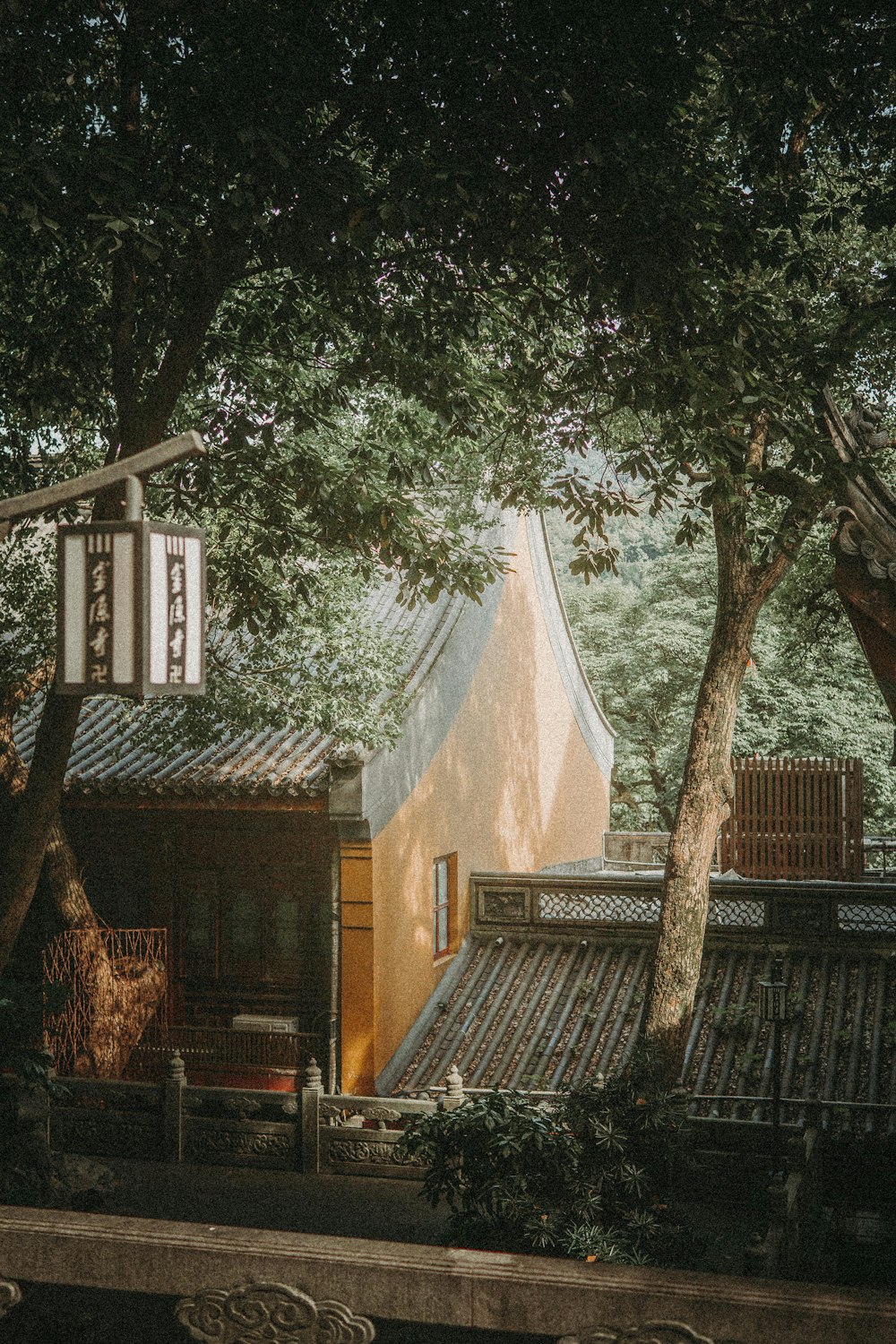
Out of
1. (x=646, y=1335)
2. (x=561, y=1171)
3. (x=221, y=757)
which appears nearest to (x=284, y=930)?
(x=221, y=757)

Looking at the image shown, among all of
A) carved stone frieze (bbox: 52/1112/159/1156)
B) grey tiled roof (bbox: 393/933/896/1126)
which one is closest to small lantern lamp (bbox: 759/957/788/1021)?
grey tiled roof (bbox: 393/933/896/1126)

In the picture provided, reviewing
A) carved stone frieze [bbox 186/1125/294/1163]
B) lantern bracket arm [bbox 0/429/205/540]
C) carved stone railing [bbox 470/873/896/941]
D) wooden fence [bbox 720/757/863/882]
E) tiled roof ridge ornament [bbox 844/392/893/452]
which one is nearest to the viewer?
tiled roof ridge ornament [bbox 844/392/893/452]

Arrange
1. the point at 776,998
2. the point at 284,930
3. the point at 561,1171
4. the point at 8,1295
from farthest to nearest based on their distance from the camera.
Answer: the point at 284,930 → the point at 776,998 → the point at 561,1171 → the point at 8,1295

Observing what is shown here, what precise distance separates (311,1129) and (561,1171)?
411cm

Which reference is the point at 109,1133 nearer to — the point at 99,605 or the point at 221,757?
the point at 221,757

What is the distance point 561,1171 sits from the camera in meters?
7.07

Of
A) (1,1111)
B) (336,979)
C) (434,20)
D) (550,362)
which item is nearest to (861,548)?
(434,20)

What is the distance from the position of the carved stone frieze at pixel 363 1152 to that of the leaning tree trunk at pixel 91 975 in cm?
282

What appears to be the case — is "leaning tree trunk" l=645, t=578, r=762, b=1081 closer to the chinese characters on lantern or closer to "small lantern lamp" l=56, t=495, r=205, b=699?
"small lantern lamp" l=56, t=495, r=205, b=699

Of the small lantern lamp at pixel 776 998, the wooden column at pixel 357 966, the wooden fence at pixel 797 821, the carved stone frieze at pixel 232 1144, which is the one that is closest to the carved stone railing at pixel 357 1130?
the carved stone frieze at pixel 232 1144

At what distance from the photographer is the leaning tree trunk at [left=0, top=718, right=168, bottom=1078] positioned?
12.0 metres

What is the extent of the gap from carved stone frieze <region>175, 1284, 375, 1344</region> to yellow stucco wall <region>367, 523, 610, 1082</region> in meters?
9.29

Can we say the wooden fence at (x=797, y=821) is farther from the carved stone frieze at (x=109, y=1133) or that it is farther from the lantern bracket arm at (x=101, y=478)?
the lantern bracket arm at (x=101, y=478)

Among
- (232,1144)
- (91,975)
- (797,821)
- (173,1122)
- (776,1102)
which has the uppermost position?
(797,821)
